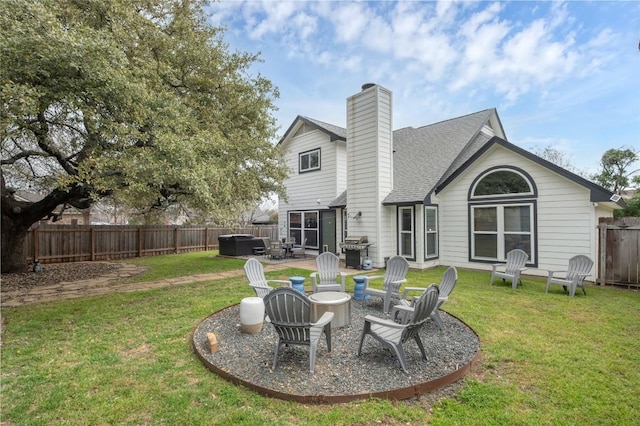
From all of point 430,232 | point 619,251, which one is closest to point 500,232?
point 430,232

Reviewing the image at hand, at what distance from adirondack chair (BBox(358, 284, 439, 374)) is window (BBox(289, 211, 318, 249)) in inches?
425

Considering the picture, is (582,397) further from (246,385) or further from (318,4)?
(318,4)

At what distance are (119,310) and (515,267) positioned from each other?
978 cm

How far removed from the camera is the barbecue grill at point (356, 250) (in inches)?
436

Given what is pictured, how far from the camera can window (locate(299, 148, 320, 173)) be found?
14.9m

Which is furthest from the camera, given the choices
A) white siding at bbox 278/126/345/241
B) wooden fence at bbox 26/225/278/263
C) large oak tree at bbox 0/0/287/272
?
white siding at bbox 278/126/345/241

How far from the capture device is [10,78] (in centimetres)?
481

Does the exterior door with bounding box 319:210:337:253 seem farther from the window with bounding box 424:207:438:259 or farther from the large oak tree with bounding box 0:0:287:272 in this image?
the window with bounding box 424:207:438:259

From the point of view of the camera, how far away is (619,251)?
8.11m

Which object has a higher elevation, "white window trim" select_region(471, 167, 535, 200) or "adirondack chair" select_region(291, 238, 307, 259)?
"white window trim" select_region(471, 167, 535, 200)

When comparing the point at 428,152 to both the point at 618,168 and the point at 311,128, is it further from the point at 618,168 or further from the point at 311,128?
the point at 618,168

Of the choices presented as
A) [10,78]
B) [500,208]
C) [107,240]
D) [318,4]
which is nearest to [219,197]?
[10,78]

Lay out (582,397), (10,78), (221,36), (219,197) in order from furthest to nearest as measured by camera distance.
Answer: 1. (221,36)
2. (219,197)
3. (10,78)
4. (582,397)

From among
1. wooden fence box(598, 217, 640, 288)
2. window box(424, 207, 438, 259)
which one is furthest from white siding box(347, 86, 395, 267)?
wooden fence box(598, 217, 640, 288)
